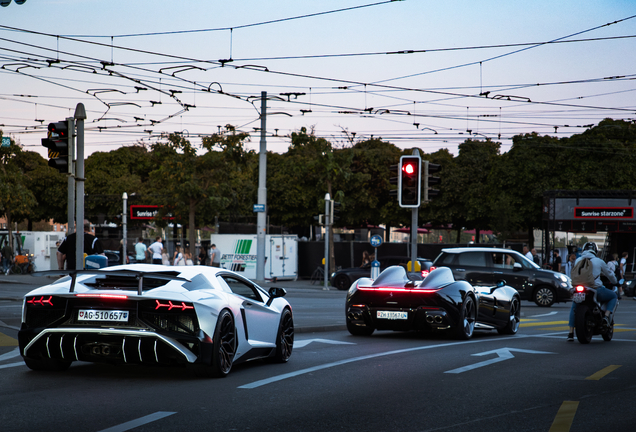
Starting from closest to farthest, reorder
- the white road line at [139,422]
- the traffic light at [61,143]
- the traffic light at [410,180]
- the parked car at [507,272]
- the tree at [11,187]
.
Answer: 1. the white road line at [139,422]
2. the traffic light at [61,143]
3. the traffic light at [410,180]
4. the parked car at [507,272]
5. the tree at [11,187]

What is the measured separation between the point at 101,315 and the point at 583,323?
816cm

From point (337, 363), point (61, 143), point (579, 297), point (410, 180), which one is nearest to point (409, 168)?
point (410, 180)

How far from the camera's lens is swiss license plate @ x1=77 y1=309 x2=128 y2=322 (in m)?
8.06

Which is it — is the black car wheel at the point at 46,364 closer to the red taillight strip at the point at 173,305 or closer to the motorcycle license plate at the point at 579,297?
the red taillight strip at the point at 173,305

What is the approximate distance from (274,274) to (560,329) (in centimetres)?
2142

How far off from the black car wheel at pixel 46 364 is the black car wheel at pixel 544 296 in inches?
767

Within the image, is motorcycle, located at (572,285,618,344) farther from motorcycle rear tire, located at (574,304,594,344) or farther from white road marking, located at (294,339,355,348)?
white road marking, located at (294,339,355,348)

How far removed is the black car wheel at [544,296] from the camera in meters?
25.9

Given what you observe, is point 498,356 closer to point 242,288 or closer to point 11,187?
point 242,288

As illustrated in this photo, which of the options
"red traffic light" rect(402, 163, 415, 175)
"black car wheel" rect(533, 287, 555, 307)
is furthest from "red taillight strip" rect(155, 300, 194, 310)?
"black car wheel" rect(533, 287, 555, 307)

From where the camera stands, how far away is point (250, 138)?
124 feet

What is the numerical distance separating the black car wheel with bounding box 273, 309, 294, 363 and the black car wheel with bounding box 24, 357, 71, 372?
2456mm

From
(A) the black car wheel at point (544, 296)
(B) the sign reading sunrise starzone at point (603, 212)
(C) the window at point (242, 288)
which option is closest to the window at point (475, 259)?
(A) the black car wheel at point (544, 296)

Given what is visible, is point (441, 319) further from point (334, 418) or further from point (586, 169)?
point (586, 169)
